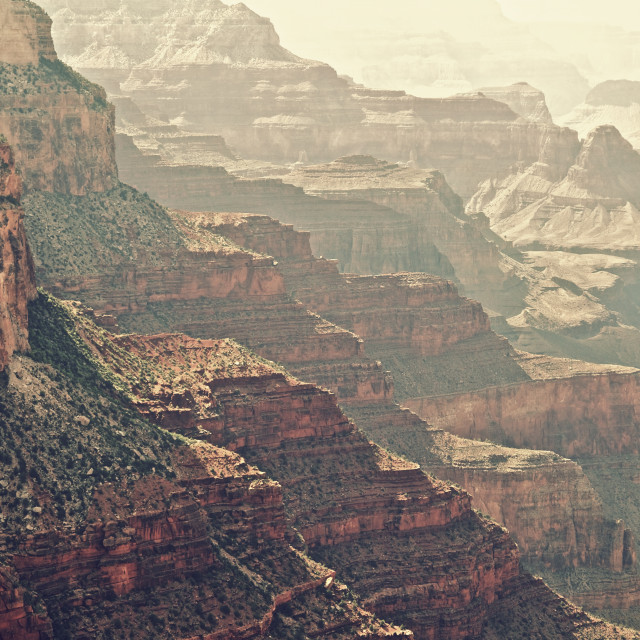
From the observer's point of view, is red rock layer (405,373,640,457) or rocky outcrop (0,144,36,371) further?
red rock layer (405,373,640,457)

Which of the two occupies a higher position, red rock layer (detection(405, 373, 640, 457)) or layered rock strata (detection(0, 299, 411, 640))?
layered rock strata (detection(0, 299, 411, 640))

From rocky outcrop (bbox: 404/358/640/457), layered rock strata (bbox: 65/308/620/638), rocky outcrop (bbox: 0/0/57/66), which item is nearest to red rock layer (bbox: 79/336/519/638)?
layered rock strata (bbox: 65/308/620/638)

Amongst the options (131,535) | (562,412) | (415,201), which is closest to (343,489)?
(131,535)

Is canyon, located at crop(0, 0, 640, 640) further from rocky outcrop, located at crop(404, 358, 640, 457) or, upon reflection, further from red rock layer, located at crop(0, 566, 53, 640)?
rocky outcrop, located at crop(404, 358, 640, 457)

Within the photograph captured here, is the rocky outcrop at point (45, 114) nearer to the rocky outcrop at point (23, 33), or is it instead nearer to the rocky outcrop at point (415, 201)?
the rocky outcrop at point (23, 33)

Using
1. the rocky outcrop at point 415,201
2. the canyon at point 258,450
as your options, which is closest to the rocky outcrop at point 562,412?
the canyon at point 258,450

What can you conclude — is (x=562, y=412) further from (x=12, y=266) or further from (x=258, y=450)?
(x=12, y=266)

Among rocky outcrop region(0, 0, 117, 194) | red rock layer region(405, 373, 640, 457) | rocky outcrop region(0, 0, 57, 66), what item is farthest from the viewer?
red rock layer region(405, 373, 640, 457)
